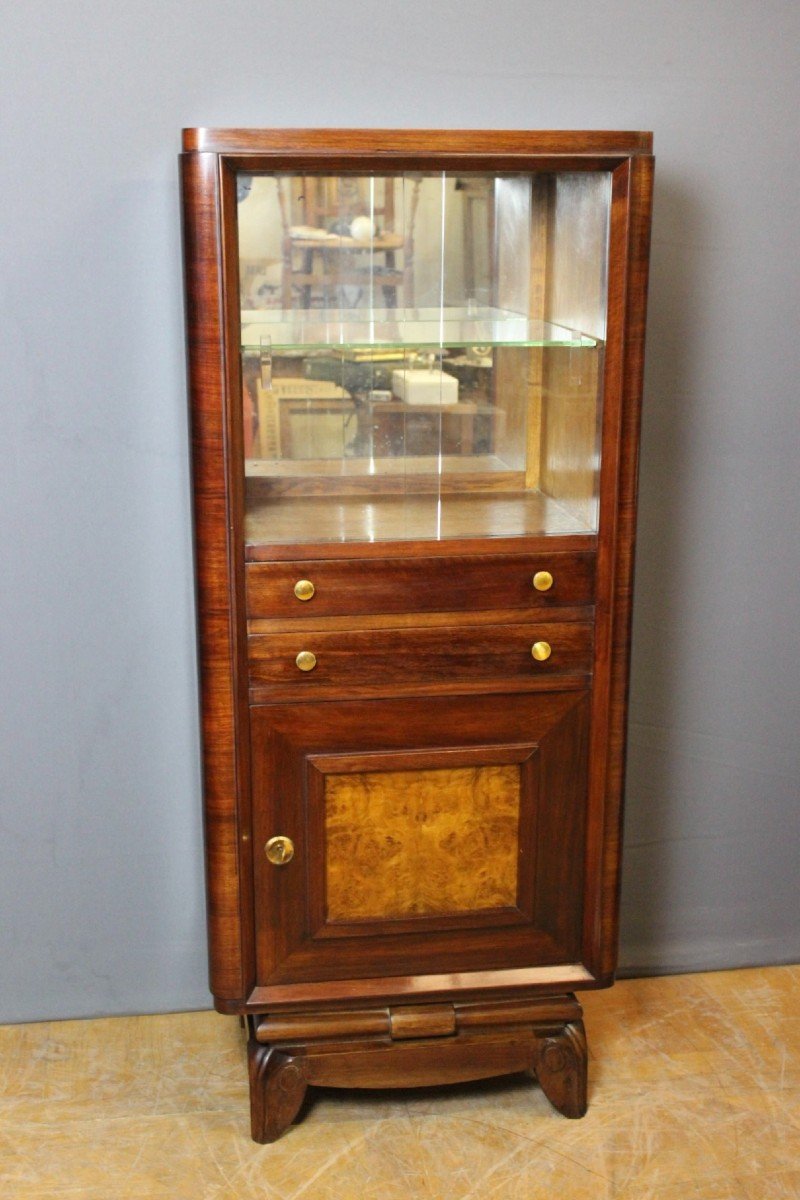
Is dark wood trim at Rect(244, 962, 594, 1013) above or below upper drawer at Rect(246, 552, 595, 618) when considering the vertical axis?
below

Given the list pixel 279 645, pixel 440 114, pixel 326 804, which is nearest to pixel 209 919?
pixel 326 804

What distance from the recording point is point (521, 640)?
1906mm

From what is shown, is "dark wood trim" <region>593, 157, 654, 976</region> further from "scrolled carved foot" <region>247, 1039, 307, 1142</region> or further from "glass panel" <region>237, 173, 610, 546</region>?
"scrolled carved foot" <region>247, 1039, 307, 1142</region>

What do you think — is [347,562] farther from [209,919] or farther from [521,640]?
[209,919]

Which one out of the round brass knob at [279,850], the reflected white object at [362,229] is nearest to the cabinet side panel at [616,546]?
the reflected white object at [362,229]

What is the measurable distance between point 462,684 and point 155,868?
0.71m

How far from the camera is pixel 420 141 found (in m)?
1.73

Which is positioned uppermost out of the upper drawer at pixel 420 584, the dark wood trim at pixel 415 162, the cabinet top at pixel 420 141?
the cabinet top at pixel 420 141

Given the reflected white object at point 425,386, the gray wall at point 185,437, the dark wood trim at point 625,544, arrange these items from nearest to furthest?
the dark wood trim at point 625,544 < the reflected white object at point 425,386 < the gray wall at point 185,437

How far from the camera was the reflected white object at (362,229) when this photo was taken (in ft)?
6.01

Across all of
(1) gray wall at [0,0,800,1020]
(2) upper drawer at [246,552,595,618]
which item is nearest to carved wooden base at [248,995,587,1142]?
(1) gray wall at [0,0,800,1020]

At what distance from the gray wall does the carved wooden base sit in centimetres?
39

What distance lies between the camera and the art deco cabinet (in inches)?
70.8

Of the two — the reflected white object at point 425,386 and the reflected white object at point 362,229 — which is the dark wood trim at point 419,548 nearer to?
the reflected white object at point 425,386
